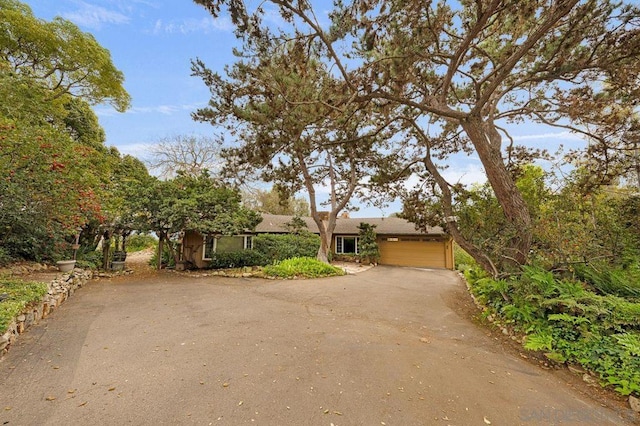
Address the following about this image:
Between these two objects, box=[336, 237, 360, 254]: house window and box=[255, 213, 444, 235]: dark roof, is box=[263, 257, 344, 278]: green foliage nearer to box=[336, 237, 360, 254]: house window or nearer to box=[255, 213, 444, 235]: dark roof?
box=[255, 213, 444, 235]: dark roof

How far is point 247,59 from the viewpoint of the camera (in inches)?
208

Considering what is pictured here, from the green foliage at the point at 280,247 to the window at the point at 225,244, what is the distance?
0.99 m

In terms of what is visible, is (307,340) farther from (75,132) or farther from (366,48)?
(75,132)

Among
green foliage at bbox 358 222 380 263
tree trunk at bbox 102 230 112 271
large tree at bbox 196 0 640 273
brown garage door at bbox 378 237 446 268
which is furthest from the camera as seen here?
green foliage at bbox 358 222 380 263

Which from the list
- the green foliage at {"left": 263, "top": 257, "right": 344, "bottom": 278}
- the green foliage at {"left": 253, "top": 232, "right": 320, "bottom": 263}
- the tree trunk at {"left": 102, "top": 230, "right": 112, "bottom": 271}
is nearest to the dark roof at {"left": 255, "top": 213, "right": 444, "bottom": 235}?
the green foliage at {"left": 253, "top": 232, "right": 320, "bottom": 263}

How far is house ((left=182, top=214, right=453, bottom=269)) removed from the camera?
14062 millimetres

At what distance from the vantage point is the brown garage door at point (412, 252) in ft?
54.7

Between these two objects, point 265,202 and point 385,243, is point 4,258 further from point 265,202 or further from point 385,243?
point 265,202

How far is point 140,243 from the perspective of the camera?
891 inches

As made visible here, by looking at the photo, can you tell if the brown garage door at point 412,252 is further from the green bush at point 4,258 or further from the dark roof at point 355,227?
the green bush at point 4,258

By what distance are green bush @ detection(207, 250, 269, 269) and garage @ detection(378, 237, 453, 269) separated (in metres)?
8.60

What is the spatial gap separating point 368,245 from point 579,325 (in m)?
12.9

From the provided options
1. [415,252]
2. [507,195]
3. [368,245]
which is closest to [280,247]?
[368,245]

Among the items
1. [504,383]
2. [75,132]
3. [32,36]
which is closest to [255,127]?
[504,383]
